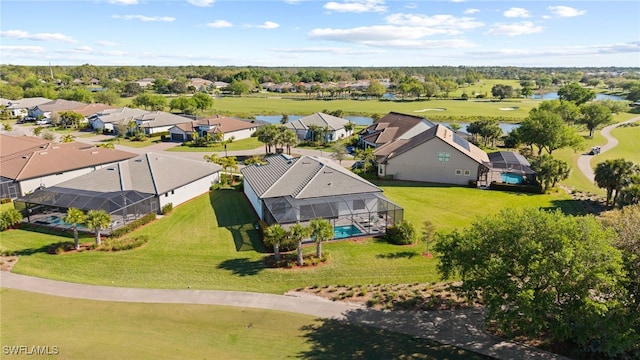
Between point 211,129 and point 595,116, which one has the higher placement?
point 595,116

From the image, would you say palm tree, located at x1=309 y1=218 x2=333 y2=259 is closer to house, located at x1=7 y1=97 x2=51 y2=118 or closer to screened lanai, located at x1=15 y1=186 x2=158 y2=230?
screened lanai, located at x1=15 y1=186 x2=158 y2=230

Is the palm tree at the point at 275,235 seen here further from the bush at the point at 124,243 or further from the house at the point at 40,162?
the house at the point at 40,162

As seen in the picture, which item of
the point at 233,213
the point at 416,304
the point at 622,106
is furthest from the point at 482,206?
the point at 622,106

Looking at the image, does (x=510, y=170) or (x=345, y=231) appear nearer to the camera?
(x=345, y=231)

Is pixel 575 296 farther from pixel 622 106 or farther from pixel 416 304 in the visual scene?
pixel 622 106

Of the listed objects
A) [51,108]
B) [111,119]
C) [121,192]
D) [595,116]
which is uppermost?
[51,108]

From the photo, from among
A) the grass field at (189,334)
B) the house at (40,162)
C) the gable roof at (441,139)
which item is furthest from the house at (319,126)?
the grass field at (189,334)

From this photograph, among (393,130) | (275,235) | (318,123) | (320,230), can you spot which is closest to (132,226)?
(275,235)

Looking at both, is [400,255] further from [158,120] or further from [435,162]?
[158,120]
